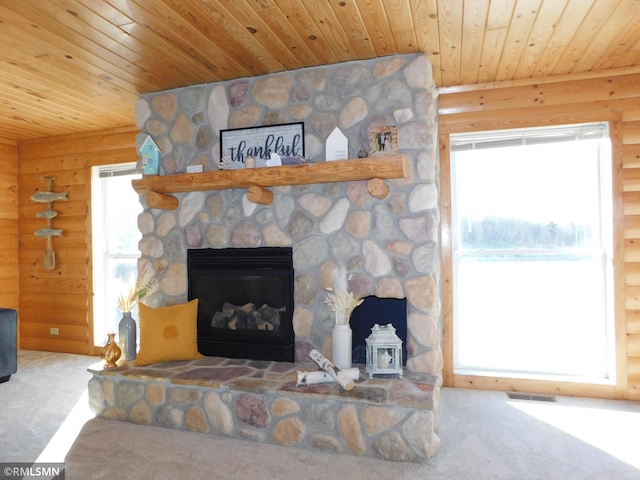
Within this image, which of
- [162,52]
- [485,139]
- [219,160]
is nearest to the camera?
[162,52]

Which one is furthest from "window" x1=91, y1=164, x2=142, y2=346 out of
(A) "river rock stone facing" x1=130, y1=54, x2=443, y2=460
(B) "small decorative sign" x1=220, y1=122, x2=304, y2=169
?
(B) "small decorative sign" x1=220, y1=122, x2=304, y2=169

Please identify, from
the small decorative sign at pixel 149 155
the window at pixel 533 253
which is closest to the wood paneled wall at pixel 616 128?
the window at pixel 533 253

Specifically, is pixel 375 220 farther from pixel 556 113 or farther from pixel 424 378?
pixel 556 113

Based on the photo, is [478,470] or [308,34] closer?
[478,470]

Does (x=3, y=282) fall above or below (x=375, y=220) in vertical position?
below

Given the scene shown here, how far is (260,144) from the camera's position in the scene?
3.13 meters

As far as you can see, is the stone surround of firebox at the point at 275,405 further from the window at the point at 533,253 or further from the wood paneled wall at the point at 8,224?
the wood paneled wall at the point at 8,224

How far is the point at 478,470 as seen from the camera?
2.19 metres

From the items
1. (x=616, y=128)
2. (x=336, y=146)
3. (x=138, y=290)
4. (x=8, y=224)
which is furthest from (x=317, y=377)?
(x=8, y=224)

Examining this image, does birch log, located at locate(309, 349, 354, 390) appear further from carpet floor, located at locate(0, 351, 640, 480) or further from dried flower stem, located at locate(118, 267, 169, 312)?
dried flower stem, located at locate(118, 267, 169, 312)

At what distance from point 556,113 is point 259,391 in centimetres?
298

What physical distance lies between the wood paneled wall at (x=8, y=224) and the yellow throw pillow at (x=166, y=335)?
3013mm

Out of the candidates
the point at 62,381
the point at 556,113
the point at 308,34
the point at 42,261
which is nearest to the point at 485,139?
the point at 556,113

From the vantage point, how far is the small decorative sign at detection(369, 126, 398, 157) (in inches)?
108
